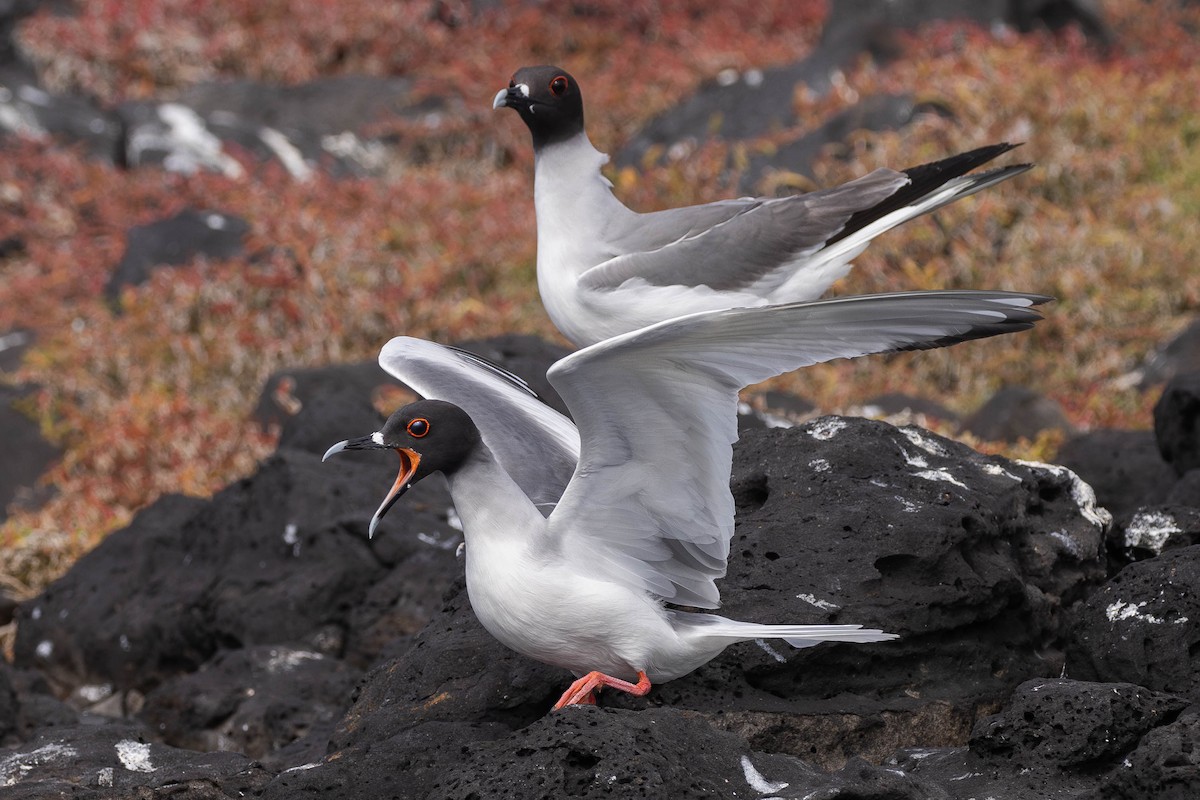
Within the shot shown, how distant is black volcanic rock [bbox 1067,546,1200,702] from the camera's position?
379 cm

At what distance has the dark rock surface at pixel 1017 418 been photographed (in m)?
8.05

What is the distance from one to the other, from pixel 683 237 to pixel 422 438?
6.51 feet

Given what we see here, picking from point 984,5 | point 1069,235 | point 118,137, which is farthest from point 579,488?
point 118,137

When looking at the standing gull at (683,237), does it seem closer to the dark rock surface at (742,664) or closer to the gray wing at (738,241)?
the gray wing at (738,241)

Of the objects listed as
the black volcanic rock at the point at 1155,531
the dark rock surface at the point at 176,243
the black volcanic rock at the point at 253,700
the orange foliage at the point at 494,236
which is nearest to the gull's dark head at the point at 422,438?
the black volcanic rock at the point at 253,700

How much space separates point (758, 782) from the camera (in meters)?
3.36

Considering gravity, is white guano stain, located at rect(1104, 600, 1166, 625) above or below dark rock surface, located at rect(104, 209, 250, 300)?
below

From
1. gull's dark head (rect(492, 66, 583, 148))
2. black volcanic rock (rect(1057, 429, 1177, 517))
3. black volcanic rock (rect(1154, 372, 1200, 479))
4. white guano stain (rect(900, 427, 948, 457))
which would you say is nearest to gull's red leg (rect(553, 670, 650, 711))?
white guano stain (rect(900, 427, 948, 457))

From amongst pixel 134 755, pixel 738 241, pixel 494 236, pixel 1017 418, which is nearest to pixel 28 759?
pixel 134 755

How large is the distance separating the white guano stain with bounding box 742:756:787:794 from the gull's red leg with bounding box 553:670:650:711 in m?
0.49

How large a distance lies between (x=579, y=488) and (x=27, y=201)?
488 inches

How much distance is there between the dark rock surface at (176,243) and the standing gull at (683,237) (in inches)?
284

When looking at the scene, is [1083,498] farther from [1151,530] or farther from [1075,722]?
[1075,722]

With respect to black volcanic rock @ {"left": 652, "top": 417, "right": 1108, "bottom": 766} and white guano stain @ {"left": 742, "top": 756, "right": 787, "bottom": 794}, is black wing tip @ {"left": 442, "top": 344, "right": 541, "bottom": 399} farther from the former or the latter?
white guano stain @ {"left": 742, "top": 756, "right": 787, "bottom": 794}
